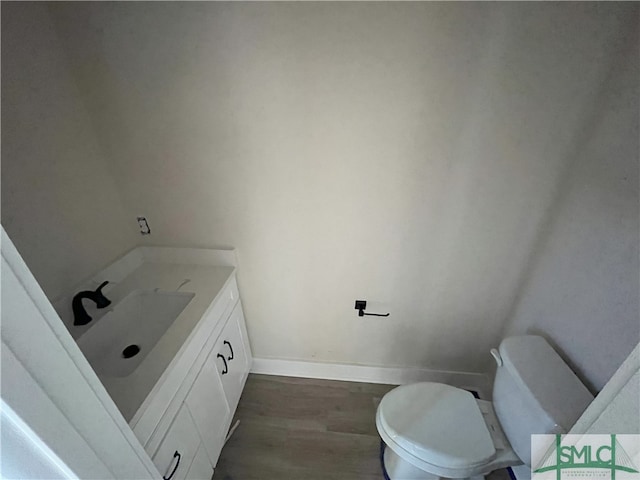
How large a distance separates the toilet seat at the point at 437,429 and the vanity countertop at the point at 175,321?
0.89 m

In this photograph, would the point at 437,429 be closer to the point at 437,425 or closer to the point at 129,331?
the point at 437,425

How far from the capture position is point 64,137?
111cm

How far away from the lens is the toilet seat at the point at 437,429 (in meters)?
1.02

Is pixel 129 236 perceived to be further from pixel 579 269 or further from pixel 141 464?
pixel 579 269

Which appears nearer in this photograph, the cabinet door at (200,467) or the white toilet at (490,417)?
the white toilet at (490,417)

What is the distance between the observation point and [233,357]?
1482mm

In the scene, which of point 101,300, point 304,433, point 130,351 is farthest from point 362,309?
point 101,300

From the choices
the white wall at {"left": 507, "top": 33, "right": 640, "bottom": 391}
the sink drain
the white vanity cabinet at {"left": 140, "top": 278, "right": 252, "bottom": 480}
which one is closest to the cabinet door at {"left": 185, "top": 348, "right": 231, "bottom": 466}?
the white vanity cabinet at {"left": 140, "top": 278, "right": 252, "bottom": 480}

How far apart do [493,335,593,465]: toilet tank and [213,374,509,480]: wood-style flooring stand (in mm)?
515

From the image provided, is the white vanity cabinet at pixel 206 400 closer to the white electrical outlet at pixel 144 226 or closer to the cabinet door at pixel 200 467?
the cabinet door at pixel 200 467

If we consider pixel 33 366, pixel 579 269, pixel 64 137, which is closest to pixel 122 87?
pixel 64 137

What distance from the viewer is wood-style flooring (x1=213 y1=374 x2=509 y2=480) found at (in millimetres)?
1353

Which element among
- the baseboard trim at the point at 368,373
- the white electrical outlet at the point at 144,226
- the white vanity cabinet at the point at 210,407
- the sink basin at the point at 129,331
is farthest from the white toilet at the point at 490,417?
the white electrical outlet at the point at 144,226

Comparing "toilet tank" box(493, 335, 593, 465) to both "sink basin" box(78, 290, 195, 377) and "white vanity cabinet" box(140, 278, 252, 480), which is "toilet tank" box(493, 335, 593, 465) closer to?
"white vanity cabinet" box(140, 278, 252, 480)
